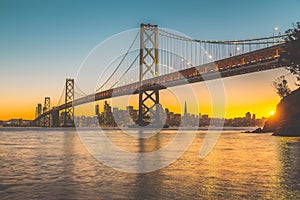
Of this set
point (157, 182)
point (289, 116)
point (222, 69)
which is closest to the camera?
point (157, 182)

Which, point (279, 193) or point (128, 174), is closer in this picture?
point (279, 193)

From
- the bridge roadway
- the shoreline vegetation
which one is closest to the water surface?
the shoreline vegetation

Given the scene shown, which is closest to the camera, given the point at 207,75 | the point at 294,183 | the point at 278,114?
the point at 294,183

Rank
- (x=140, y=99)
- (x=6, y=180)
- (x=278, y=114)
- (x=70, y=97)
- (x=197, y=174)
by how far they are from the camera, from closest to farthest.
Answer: (x=6, y=180) → (x=197, y=174) → (x=278, y=114) → (x=140, y=99) → (x=70, y=97)

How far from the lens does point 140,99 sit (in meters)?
60.6

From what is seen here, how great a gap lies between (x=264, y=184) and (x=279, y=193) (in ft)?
3.34

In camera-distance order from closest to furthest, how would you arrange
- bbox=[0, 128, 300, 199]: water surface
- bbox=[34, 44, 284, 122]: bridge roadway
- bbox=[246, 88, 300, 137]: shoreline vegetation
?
bbox=[0, 128, 300, 199]: water surface < bbox=[246, 88, 300, 137]: shoreline vegetation < bbox=[34, 44, 284, 122]: bridge roadway

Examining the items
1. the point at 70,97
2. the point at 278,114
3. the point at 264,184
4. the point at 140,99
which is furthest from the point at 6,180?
the point at 70,97

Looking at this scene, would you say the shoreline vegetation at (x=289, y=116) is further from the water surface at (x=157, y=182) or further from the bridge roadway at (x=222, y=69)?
the water surface at (x=157, y=182)

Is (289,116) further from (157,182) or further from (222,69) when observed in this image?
(157,182)

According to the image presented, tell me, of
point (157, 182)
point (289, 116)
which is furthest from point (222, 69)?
point (157, 182)

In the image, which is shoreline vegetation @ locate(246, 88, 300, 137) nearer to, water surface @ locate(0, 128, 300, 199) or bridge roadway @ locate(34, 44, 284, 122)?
bridge roadway @ locate(34, 44, 284, 122)

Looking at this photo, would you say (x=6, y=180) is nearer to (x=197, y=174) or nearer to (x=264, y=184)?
(x=197, y=174)

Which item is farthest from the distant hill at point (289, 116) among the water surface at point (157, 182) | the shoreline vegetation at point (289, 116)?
the water surface at point (157, 182)
